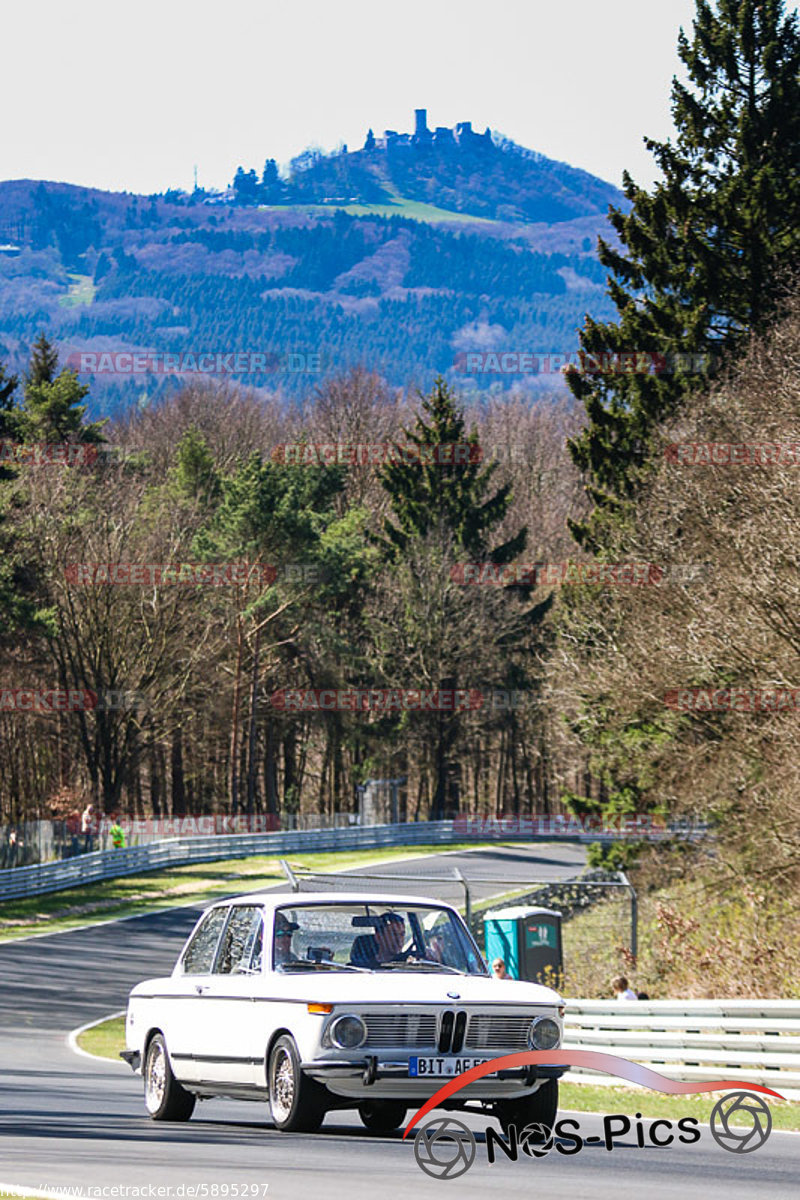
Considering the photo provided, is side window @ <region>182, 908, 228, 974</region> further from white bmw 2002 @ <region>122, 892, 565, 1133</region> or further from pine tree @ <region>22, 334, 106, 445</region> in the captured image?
pine tree @ <region>22, 334, 106, 445</region>

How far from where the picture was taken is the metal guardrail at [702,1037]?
15133 millimetres

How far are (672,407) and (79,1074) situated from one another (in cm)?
2572

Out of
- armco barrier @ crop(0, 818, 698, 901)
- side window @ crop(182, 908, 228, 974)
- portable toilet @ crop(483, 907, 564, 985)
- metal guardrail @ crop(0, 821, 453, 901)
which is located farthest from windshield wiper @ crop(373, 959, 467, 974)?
metal guardrail @ crop(0, 821, 453, 901)

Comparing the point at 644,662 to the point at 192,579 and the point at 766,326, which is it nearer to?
the point at 766,326

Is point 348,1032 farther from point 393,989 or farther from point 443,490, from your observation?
point 443,490

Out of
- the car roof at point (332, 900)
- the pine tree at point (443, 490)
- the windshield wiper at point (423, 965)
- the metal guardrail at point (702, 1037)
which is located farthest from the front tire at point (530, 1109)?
the pine tree at point (443, 490)

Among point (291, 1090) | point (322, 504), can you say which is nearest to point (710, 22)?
Result: point (291, 1090)

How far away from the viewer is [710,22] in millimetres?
43281

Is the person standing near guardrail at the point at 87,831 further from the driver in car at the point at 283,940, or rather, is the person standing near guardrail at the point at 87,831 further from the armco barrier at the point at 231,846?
the driver in car at the point at 283,940

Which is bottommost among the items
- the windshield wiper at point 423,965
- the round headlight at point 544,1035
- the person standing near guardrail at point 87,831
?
the person standing near guardrail at point 87,831

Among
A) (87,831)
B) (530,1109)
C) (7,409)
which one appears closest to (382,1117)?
(530,1109)

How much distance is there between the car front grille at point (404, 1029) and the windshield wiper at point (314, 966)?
0.87 meters

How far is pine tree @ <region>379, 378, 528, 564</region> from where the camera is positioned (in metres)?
76.4

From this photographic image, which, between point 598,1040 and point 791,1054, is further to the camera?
point 598,1040
